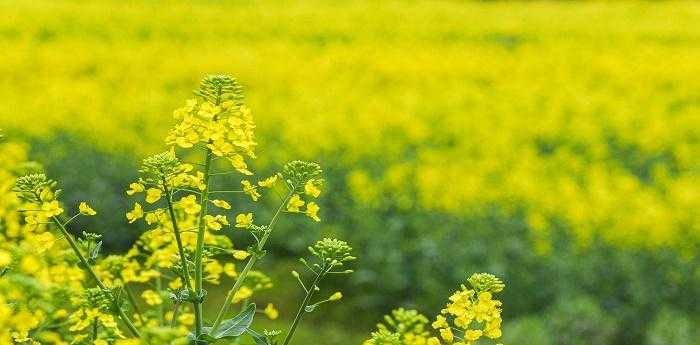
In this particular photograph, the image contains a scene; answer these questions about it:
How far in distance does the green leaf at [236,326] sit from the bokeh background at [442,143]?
360 centimetres

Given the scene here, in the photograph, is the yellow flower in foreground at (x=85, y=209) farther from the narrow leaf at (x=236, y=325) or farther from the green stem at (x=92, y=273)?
the narrow leaf at (x=236, y=325)

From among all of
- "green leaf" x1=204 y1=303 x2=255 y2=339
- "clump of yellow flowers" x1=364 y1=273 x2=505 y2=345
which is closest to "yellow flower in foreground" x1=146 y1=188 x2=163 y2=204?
"green leaf" x1=204 y1=303 x2=255 y2=339

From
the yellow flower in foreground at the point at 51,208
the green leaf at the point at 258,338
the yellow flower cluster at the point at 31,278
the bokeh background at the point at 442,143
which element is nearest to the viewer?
the yellow flower cluster at the point at 31,278

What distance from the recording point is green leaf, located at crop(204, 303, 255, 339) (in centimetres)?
153

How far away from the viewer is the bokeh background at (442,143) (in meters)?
5.52

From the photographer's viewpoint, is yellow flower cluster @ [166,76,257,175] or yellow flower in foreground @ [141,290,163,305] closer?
yellow flower cluster @ [166,76,257,175]

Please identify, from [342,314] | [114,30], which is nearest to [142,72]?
[114,30]

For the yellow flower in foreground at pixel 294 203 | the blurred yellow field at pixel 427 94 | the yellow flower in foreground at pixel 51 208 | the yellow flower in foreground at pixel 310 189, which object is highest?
the blurred yellow field at pixel 427 94

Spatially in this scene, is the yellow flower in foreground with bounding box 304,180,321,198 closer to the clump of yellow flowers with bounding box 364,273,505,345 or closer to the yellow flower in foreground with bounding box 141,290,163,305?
the clump of yellow flowers with bounding box 364,273,505,345

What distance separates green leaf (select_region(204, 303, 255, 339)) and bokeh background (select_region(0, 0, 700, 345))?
3.60 metres

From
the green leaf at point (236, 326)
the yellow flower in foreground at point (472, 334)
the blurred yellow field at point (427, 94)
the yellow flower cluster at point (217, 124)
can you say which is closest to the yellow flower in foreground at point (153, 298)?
the green leaf at point (236, 326)

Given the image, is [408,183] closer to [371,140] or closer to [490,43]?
[371,140]

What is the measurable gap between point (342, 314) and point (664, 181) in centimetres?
249

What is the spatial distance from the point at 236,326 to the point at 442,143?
6.43 m
